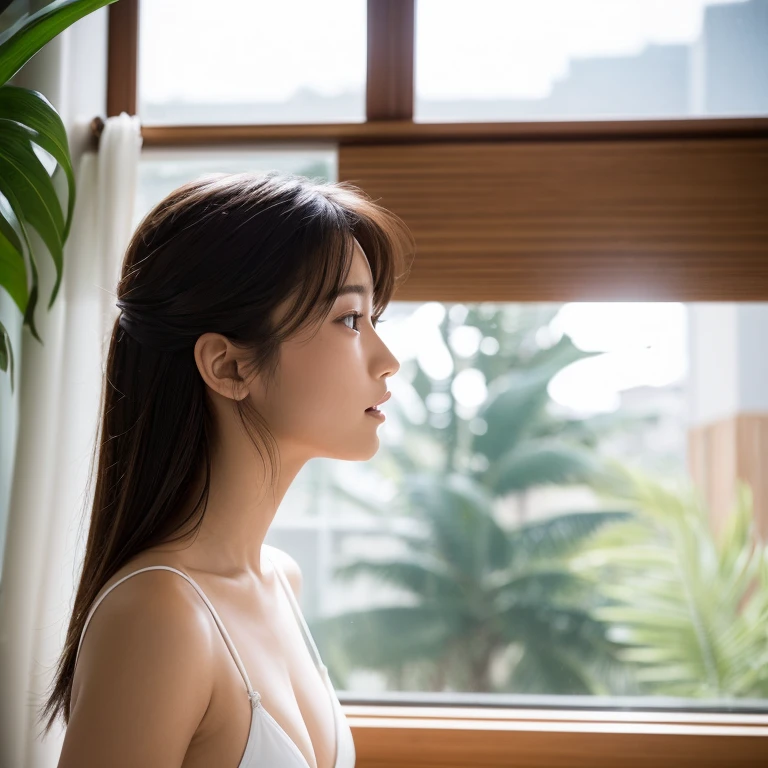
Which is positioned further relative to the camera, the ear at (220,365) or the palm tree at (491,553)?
the palm tree at (491,553)

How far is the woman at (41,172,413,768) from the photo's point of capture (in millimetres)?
905

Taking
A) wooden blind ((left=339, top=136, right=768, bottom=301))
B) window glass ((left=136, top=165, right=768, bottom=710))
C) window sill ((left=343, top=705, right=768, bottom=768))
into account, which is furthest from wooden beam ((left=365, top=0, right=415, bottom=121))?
window glass ((left=136, top=165, right=768, bottom=710))

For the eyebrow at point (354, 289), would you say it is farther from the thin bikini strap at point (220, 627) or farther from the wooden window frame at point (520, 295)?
the wooden window frame at point (520, 295)

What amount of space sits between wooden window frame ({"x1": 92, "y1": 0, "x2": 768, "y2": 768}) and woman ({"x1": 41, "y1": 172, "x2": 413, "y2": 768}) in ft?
2.11

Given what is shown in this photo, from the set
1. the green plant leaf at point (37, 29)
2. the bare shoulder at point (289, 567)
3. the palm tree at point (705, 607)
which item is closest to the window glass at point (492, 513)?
the palm tree at point (705, 607)

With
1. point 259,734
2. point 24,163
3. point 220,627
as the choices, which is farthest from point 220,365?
point 24,163

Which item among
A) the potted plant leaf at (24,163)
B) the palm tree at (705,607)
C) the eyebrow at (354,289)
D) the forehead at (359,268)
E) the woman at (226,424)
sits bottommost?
the palm tree at (705,607)

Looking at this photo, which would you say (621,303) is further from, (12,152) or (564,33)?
(12,152)

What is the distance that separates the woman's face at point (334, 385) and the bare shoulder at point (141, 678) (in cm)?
26

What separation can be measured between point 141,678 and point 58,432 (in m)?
1.01

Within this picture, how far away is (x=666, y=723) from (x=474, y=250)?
1124mm

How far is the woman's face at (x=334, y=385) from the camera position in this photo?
1016mm

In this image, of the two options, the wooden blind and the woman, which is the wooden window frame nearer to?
the wooden blind

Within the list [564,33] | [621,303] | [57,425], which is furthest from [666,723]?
[564,33]
